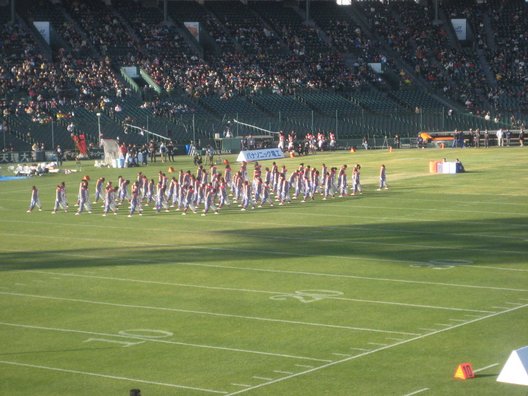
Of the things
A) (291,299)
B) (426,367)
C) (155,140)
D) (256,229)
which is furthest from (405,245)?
(155,140)

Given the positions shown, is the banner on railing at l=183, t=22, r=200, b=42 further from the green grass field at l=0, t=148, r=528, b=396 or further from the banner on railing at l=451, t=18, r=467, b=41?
the green grass field at l=0, t=148, r=528, b=396

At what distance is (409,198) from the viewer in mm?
46188

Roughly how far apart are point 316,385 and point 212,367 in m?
2.12

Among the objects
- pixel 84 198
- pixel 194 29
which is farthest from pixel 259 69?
pixel 84 198

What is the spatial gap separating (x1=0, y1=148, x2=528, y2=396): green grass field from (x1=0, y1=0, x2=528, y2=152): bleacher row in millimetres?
26384

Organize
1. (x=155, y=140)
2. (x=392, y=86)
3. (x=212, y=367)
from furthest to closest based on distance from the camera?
(x=392, y=86), (x=155, y=140), (x=212, y=367)

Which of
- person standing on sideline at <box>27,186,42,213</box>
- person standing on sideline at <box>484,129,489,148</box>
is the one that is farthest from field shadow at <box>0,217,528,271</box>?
person standing on sideline at <box>484,129,489,148</box>

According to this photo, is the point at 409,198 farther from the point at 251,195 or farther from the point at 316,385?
the point at 316,385

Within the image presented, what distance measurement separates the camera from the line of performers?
143 ft

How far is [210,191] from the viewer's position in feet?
142

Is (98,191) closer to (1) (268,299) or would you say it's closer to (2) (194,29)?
(1) (268,299)

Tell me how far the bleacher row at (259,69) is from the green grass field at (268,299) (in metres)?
26.4

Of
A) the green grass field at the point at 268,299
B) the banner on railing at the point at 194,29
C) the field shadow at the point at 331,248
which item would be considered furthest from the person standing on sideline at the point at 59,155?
the field shadow at the point at 331,248

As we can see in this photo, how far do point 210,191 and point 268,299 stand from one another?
58.5 ft
